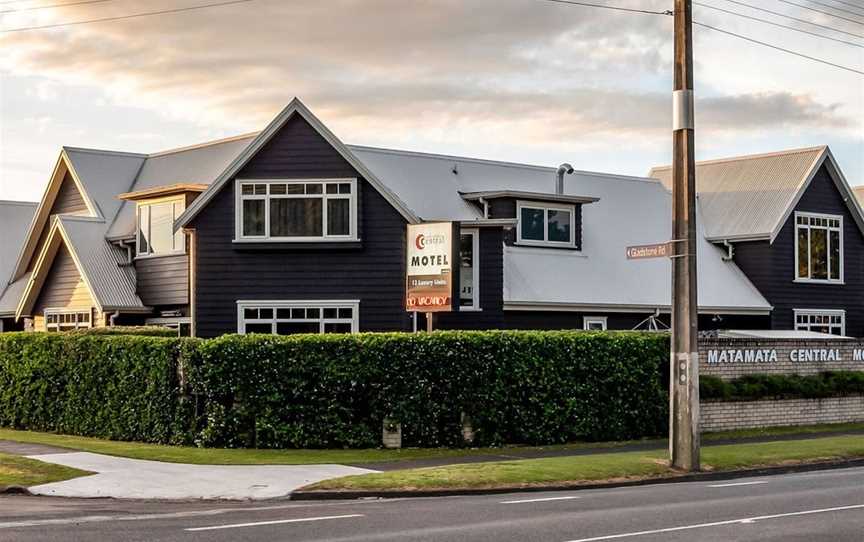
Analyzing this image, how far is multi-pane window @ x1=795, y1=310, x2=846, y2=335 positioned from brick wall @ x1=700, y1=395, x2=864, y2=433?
11.4 meters

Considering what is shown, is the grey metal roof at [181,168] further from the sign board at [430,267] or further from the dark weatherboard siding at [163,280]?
the sign board at [430,267]

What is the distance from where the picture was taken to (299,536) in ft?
45.4

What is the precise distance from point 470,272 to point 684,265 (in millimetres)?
14131

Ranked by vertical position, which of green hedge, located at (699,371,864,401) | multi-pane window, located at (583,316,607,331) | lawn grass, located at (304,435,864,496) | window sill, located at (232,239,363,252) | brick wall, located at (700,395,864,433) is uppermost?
window sill, located at (232,239,363,252)

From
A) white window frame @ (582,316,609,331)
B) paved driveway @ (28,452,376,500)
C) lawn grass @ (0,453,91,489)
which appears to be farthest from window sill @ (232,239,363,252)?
lawn grass @ (0,453,91,489)

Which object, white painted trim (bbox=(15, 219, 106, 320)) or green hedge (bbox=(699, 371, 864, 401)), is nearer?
green hedge (bbox=(699, 371, 864, 401))

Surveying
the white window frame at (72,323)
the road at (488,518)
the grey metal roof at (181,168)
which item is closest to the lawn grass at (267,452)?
the road at (488,518)

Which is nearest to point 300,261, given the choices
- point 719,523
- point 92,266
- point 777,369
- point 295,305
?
point 295,305

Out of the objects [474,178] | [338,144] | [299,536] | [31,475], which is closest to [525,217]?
[474,178]

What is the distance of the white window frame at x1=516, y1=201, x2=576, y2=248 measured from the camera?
126ft

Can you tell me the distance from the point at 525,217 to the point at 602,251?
356 cm

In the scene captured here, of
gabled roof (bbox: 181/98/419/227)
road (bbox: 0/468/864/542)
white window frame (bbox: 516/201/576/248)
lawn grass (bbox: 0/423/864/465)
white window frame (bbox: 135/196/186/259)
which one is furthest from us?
white window frame (bbox: 516/201/576/248)

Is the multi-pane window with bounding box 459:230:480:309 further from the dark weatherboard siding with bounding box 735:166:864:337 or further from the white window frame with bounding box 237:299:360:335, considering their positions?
the dark weatherboard siding with bounding box 735:166:864:337

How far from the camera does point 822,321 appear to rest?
4459cm
